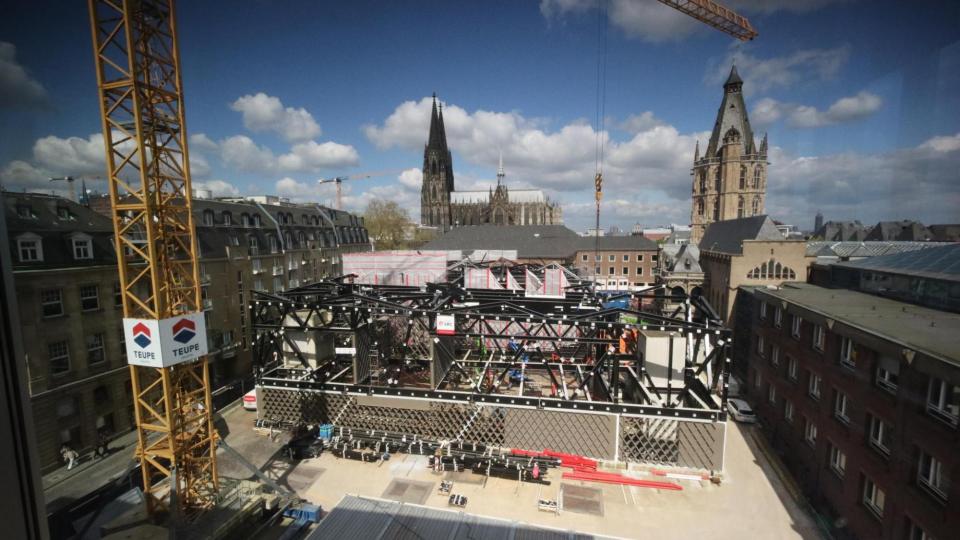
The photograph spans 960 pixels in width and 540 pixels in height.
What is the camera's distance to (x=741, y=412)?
59.7 feet

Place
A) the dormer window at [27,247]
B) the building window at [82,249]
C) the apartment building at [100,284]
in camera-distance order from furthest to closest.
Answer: the building window at [82,249] → the apartment building at [100,284] → the dormer window at [27,247]

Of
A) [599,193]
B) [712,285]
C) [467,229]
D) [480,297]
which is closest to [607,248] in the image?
[712,285]

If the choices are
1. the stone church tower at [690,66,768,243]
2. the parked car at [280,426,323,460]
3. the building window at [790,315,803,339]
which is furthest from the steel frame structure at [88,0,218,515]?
the stone church tower at [690,66,768,243]

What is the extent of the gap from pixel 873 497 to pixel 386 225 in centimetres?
5856

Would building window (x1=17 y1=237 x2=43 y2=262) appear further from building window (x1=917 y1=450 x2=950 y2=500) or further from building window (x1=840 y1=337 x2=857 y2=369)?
building window (x1=840 y1=337 x2=857 y2=369)

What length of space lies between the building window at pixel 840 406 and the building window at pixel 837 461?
900 millimetres

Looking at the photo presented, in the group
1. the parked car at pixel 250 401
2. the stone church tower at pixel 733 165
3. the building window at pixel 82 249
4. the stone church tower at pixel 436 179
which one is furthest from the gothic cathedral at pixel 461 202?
the building window at pixel 82 249

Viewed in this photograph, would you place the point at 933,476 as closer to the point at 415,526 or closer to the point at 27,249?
the point at 415,526

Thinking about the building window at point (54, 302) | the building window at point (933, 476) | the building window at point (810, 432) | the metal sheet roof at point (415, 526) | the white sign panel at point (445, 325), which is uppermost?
the building window at point (54, 302)

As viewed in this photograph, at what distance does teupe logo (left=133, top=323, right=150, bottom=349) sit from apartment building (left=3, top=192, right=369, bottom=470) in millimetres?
1379

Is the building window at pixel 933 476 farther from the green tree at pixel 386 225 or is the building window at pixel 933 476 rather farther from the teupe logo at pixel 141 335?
the green tree at pixel 386 225

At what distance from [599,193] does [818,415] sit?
45.9ft

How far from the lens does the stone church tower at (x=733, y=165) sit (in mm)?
53156

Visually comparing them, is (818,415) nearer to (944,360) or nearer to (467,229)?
(944,360)
